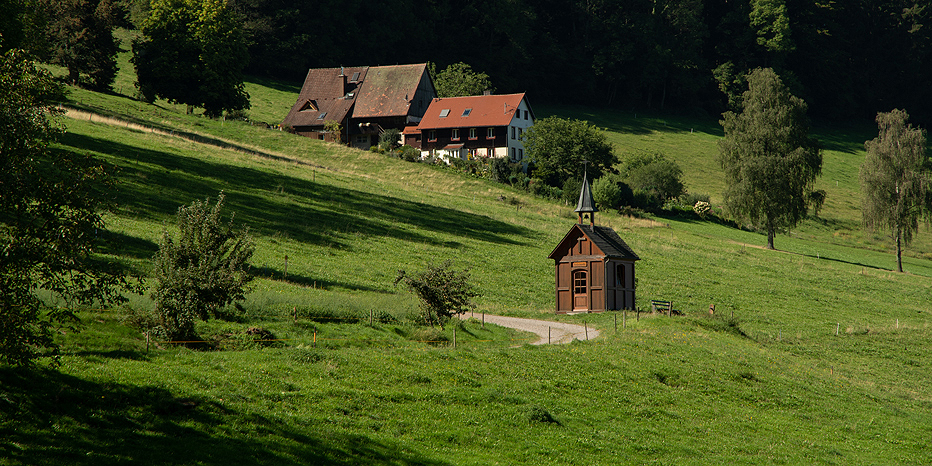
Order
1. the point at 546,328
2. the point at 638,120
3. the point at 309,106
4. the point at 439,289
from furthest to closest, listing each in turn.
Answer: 1. the point at 638,120
2. the point at 309,106
3. the point at 546,328
4. the point at 439,289

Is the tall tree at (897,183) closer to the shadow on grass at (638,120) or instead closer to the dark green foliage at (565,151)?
the dark green foliage at (565,151)

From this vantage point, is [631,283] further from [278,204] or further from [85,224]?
[85,224]

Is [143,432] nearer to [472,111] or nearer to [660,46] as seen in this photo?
[472,111]

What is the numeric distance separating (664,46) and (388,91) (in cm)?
6343

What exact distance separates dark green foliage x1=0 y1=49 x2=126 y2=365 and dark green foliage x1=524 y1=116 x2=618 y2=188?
7075 cm

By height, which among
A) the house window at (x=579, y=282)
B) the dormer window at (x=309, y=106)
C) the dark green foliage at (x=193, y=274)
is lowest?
the house window at (x=579, y=282)

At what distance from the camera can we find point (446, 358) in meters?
25.9

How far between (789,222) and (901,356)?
113ft

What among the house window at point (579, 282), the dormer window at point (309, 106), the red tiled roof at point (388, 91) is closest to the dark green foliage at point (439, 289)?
the house window at point (579, 282)

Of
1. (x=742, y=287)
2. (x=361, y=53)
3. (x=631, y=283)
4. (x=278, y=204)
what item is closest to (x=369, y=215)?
(x=278, y=204)

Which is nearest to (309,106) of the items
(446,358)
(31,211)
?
(446,358)

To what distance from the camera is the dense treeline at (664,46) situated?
129375 millimetres

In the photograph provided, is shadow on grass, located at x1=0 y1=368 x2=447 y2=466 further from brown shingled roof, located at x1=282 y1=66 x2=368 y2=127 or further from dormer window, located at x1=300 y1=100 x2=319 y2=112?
dormer window, located at x1=300 y1=100 x2=319 y2=112

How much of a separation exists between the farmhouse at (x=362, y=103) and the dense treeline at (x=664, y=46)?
2087cm
